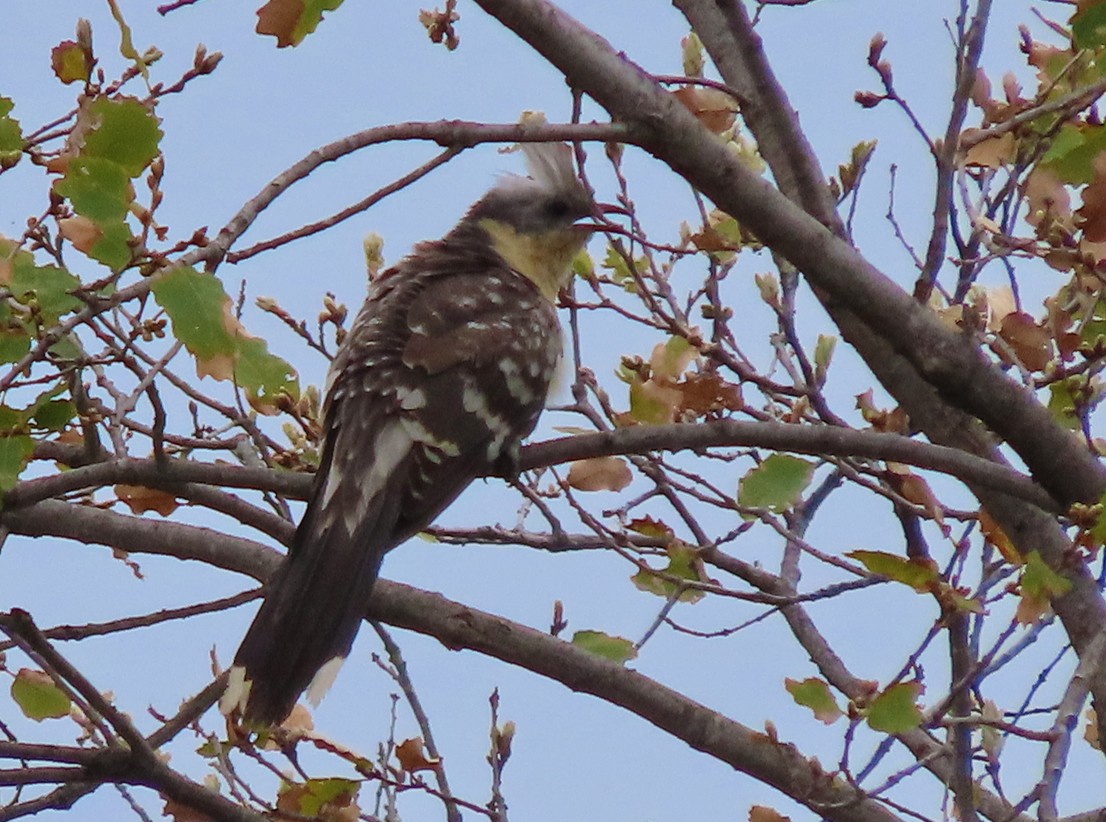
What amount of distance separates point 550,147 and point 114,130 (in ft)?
8.37

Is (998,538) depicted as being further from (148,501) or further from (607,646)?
(148,501)

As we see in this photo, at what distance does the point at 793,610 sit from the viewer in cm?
382

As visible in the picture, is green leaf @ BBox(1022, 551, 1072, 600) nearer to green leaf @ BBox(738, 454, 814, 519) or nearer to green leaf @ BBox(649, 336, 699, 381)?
green leaf @ BBox(738, 454, 814, 519)

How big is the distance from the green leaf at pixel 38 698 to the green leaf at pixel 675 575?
1.23 m

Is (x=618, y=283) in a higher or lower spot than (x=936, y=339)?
higher

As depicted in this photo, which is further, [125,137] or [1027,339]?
[1027,339]

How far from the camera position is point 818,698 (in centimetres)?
254

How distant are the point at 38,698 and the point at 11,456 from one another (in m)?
0.69

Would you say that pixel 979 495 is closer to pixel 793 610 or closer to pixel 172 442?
pixel 793 610

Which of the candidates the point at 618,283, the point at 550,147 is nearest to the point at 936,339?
the point at 618,283

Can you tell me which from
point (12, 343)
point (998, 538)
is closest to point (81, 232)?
point (12, 343)

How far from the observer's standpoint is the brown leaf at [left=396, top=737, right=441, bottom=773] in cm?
294

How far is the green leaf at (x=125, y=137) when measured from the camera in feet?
6.53

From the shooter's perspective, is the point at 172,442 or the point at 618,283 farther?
the point at 618,283
